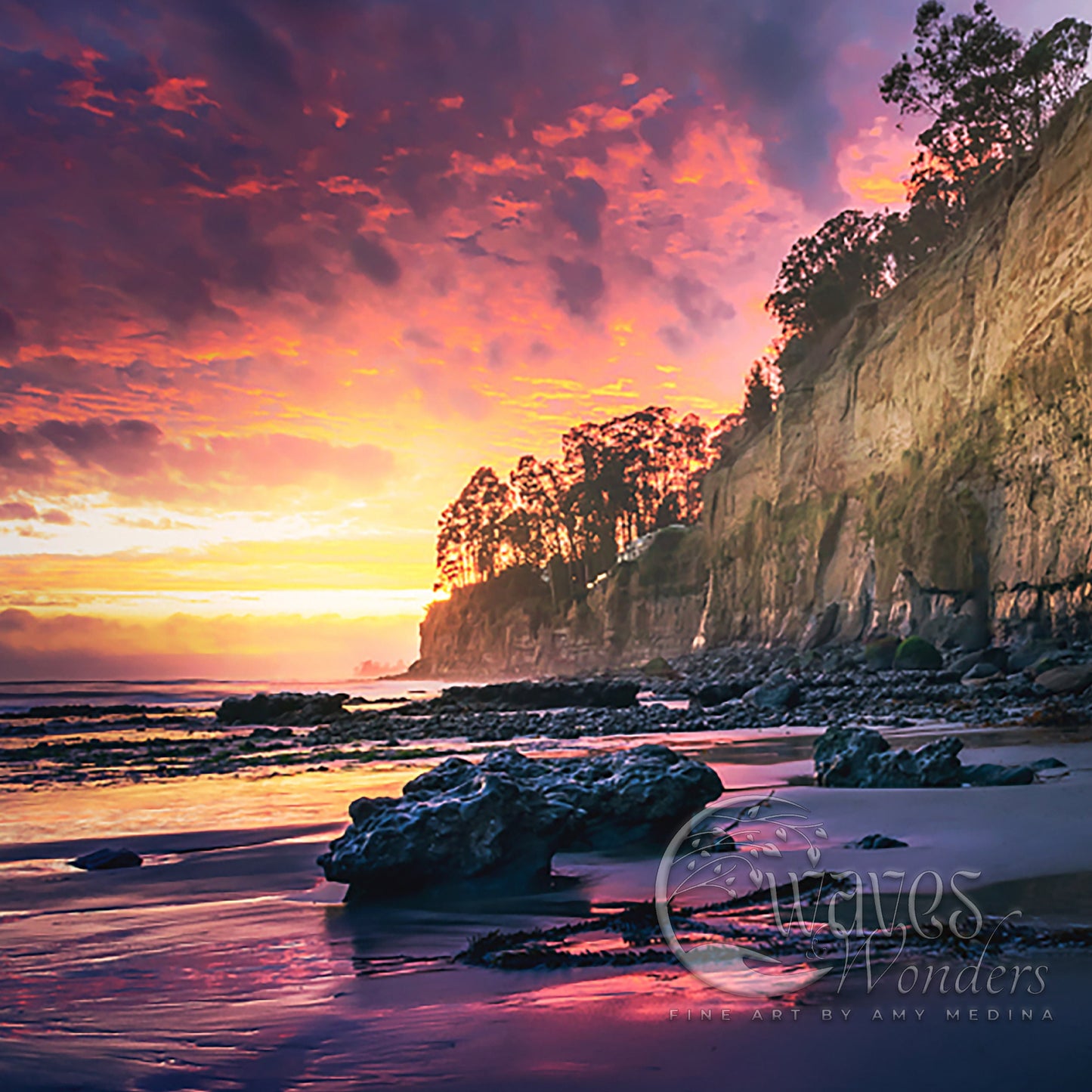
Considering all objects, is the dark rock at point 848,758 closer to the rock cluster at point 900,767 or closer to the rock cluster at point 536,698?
the rock cluster at point 900,767

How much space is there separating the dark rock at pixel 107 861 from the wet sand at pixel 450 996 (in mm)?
107

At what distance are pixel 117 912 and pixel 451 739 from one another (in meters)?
11.3

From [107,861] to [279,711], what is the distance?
65.2ft

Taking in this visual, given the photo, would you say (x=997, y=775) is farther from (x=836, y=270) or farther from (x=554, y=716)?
(x=836, y=270)

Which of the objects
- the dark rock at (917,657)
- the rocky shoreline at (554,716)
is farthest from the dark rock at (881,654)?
the dark rock at (917,657)

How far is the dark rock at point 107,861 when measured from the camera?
16.1 ft

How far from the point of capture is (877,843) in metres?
4.10

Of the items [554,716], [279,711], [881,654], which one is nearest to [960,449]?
[881,654]

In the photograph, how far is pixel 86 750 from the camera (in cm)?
1515

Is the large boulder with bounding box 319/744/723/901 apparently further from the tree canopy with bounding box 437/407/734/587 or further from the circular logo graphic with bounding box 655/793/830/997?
the tree canopy with bounding box 437/407/734/587

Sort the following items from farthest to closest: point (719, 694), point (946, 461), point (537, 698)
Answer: point (946, 461)
point (537, 698)
point (719, 694)

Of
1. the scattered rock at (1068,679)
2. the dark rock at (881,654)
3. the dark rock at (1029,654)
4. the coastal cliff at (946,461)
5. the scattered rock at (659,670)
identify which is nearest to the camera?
the scattered rock at (1068,679)

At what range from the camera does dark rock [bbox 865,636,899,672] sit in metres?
23.7

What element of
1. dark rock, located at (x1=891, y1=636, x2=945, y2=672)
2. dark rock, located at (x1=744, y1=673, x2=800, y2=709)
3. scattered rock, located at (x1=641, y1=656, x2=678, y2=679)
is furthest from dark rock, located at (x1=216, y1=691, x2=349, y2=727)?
scattered rock, located at (x1=641, y1=656, x2=678, y2=679)
